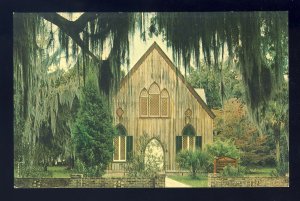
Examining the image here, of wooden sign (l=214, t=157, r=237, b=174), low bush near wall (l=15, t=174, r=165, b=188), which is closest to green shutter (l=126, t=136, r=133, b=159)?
low bush near wall (l=15, t=174, r=165, b=188)

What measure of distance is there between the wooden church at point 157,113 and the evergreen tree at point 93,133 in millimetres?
114

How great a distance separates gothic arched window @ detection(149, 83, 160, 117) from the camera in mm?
11047

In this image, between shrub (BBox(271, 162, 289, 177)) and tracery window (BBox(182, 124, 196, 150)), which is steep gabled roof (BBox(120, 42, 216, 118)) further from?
shrub (BBox(271, 162, 289, 177))

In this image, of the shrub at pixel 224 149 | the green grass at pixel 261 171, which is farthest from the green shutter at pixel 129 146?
the green grass at pixel 261 171

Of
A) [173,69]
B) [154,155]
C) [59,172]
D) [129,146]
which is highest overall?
[173,69]

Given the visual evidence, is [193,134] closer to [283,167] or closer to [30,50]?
[283,167]

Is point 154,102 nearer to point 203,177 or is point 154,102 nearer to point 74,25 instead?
point 203,177

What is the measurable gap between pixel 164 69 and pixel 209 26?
0.82 meters

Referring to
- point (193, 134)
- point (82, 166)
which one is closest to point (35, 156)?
point (82, 166)

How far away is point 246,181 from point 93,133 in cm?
211

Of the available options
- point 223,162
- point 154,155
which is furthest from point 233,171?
point 154,155

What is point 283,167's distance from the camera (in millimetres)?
11000

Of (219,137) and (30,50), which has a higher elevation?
(30,50)

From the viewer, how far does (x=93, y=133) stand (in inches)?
436
